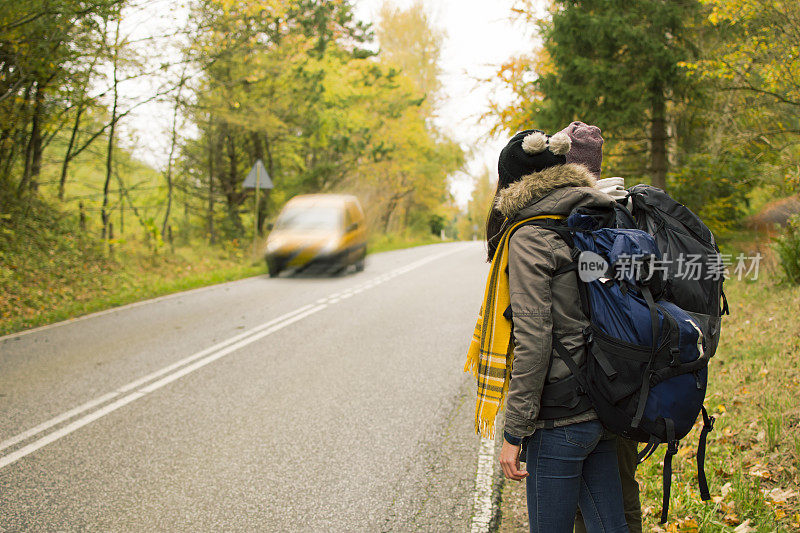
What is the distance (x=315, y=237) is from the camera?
14992 millimetres

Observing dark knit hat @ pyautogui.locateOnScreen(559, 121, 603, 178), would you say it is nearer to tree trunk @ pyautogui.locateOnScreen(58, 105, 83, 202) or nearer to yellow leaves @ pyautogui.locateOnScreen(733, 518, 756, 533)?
yellow leaves @ pyautogui.locateOnScreen(733, 518, 756, 533)

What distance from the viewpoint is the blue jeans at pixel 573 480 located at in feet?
6.90

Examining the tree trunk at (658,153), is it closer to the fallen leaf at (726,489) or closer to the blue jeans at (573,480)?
the fallen leaf at (726,489)

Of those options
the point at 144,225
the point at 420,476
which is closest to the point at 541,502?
the point at 420,476

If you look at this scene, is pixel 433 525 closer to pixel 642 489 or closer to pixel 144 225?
pixel 642 489

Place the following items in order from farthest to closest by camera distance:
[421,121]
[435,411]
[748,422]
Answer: [421,121] < [435,411] < [748,422]

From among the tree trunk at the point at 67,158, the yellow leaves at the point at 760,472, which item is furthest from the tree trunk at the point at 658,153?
the tree trunk at the point at 67,158

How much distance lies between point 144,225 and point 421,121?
19367mm

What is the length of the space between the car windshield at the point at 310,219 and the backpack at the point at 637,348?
13.4 meters

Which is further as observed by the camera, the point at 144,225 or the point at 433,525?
the point at 144,225

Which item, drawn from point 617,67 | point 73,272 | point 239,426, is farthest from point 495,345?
point 73,272

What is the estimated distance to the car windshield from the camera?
15.3 metres

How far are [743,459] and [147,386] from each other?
5.27 meters

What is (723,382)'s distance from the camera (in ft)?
18.0
